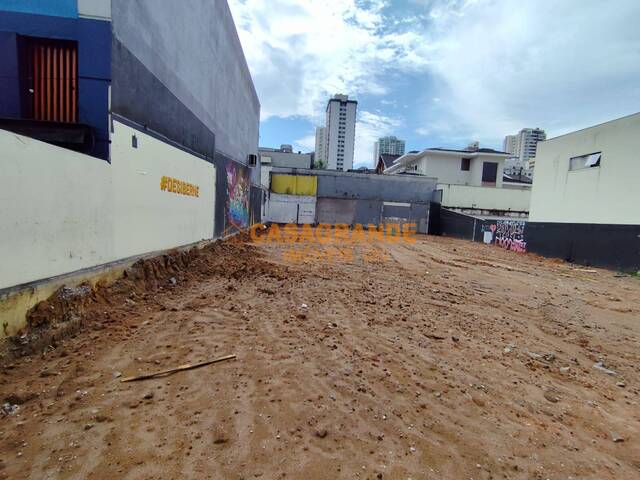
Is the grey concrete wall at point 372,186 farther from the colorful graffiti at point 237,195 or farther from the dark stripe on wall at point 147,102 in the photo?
the dark stripe on wall at point 147,102

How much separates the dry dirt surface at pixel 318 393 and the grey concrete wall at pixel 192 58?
336 cm

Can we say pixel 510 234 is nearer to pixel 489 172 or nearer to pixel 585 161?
pixel 585 161

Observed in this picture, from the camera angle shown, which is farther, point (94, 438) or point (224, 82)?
point (224, 82)

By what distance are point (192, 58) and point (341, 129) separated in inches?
2979

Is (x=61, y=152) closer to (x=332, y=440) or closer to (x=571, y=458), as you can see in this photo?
(x=332, y=440)

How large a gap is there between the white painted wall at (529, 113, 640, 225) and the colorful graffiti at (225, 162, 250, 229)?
14.4m

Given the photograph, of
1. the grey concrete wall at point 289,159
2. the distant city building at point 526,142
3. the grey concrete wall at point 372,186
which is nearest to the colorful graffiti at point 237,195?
the grey concrete wall at point 372,186

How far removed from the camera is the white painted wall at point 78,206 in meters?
2.97

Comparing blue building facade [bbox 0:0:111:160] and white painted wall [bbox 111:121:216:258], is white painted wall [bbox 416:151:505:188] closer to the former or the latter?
white painted wall [bbox 111:121:216:258]

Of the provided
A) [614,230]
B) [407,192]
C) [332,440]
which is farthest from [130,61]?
[407,192]

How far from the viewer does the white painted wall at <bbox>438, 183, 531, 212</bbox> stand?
90.2 ft

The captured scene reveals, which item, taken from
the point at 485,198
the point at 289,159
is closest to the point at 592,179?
the point at 485,198

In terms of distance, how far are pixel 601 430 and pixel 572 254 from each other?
14.4 metres

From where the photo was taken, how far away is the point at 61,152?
11.6 feet
